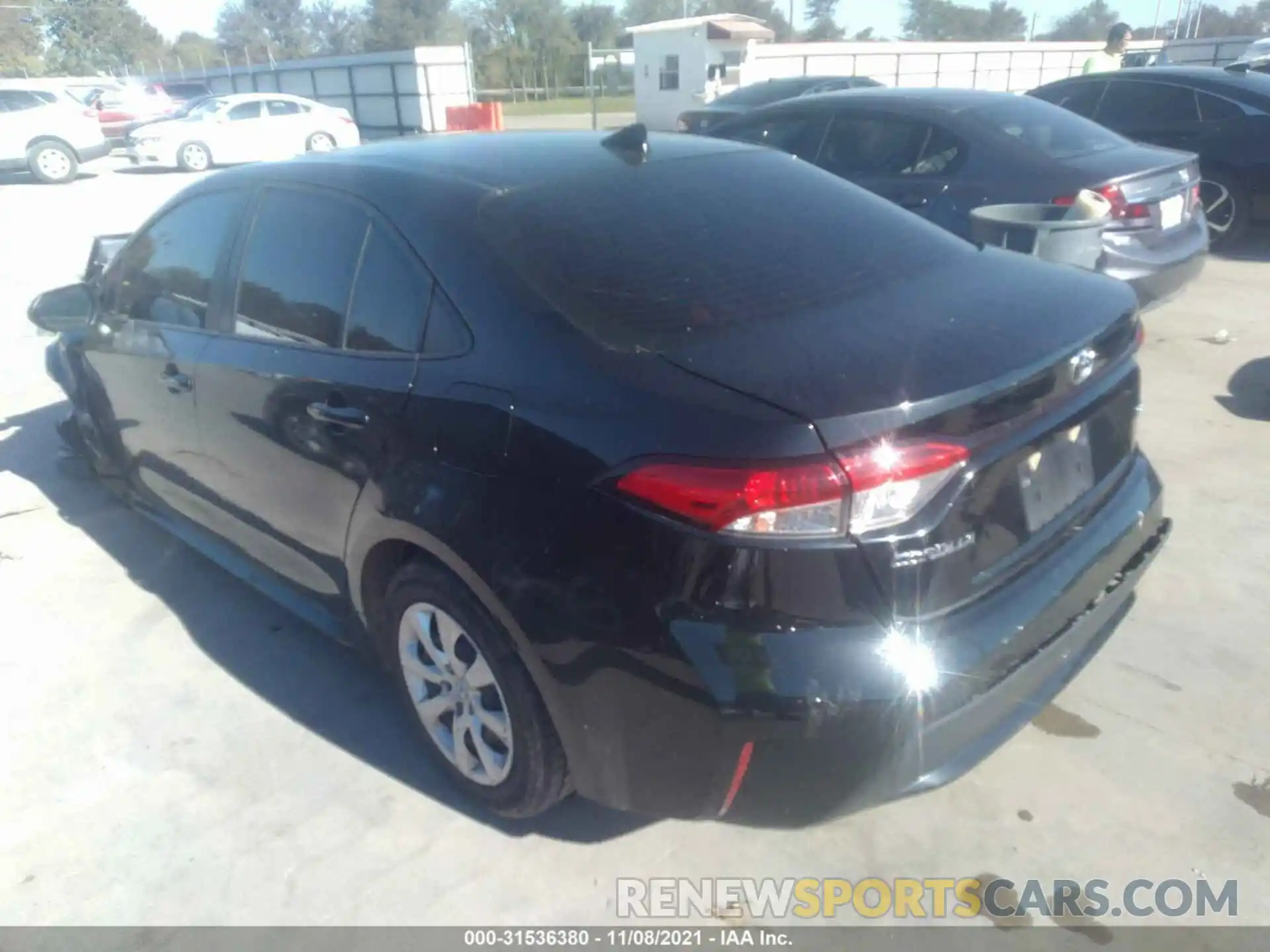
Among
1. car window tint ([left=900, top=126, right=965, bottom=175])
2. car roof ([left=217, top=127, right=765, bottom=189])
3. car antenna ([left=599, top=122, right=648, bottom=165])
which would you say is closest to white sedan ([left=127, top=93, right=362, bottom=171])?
car window tint ([left=900, top=126, right=965, bottom=175])

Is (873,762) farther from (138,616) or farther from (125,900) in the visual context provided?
(138,616)

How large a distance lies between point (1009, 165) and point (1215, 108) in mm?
4297

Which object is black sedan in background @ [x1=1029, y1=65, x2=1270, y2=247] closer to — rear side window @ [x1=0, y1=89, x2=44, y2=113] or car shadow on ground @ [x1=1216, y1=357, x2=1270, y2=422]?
car shadow on ground @ [x1=1216, y1=357, x2=1270, y2=422]

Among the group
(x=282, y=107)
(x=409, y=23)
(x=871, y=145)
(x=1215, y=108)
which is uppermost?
(x=409, y=23)

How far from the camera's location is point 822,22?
83.7 m

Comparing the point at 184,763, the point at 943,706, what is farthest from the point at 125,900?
the point at 943,706

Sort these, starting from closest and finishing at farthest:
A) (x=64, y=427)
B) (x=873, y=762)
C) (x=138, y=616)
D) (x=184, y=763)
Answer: (x=873, y=762), (x=184, y=763), (x=138, y=616), (x=64, y=427)

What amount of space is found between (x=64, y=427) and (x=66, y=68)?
7199 centimetres

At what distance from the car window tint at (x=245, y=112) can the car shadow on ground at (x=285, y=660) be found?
1816 cm

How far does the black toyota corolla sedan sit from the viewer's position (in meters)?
1.99

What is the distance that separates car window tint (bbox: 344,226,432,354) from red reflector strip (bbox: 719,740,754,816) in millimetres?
1282

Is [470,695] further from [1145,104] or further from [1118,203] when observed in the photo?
[1145,104]

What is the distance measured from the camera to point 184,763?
303 centimetres

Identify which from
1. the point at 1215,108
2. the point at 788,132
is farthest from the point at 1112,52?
the point at 788,132
